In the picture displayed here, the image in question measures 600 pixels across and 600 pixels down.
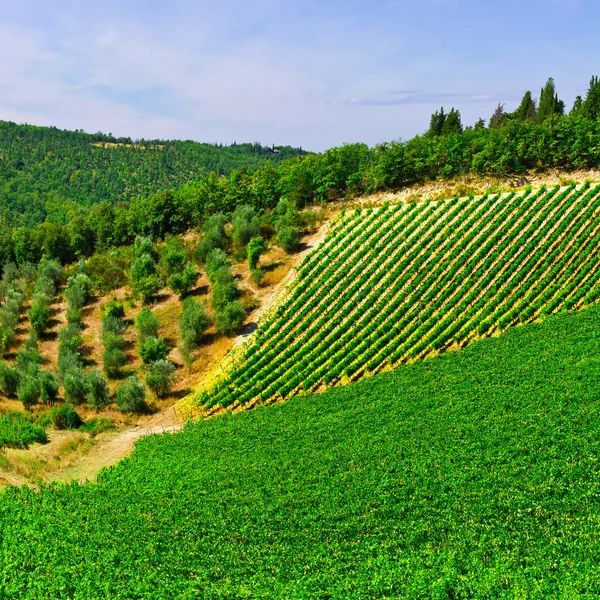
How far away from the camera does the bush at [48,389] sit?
141ft

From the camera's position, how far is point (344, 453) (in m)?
27.9

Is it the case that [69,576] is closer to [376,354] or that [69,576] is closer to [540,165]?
[376,354]

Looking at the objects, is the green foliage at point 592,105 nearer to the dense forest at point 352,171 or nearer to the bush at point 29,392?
the dense forest at point 352,171

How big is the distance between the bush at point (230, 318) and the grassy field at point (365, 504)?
50.3ft

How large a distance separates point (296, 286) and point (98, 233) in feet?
125

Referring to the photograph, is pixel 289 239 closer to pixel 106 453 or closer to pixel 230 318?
pixel 230 318

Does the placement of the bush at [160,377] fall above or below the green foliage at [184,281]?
below

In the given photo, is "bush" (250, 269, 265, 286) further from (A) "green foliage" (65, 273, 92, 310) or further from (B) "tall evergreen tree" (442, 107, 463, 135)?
(B) "tall evergreen tree" (442, 107, 463, 135)

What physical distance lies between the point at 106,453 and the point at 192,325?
1605 centimetres

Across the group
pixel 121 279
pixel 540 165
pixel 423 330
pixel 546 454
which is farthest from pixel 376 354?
pixel 121 279

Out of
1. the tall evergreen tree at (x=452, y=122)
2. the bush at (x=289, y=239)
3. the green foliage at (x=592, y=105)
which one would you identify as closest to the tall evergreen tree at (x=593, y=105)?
the green foliage at (x=592, y=105)

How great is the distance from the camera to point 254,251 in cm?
5678

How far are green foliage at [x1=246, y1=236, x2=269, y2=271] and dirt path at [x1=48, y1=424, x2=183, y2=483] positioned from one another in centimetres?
2298

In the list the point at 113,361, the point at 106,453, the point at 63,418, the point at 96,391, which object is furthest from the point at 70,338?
the point at 106,453
